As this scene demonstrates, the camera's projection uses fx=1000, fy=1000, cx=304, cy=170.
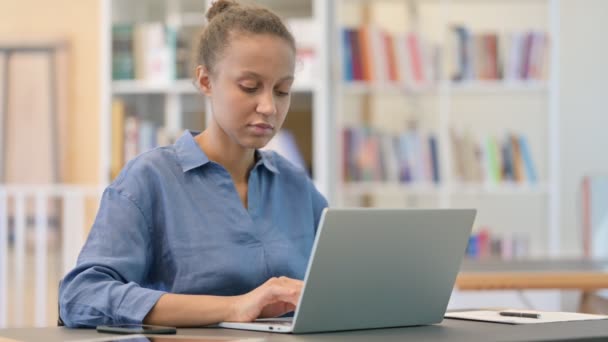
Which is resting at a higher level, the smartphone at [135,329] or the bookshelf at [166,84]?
the bookshelf at [166,84]

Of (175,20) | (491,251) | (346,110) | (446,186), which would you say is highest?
(175,20)

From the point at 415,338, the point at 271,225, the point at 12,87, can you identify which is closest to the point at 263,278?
the point at 271,225

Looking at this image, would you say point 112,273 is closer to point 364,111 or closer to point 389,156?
point 389,156

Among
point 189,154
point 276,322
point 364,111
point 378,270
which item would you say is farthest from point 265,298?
point 364,111

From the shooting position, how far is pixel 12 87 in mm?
5422

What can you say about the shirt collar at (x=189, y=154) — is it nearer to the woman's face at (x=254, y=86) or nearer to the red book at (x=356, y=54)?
the woman's face at (x=254, y=86)

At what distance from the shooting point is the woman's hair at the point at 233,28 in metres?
1.68

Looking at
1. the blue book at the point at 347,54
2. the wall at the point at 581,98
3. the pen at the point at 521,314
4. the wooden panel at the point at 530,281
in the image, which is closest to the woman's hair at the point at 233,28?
the pen at the point at 521,314

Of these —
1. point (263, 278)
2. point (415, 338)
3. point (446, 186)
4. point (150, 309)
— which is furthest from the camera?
point (446, 186)

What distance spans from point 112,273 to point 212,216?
220mm

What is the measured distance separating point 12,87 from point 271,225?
4021mm

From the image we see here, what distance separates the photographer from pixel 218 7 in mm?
1823

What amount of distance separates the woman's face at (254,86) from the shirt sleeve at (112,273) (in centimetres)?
22

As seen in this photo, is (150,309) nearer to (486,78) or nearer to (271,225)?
(271,225)
